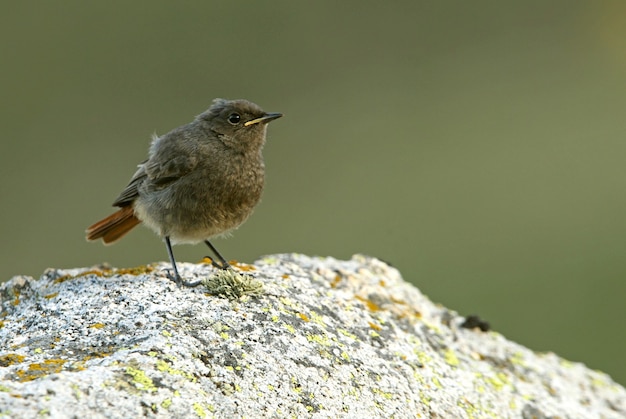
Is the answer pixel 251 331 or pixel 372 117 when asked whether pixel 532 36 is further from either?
pixel 251 331

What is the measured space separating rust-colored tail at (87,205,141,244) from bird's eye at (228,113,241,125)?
120cm

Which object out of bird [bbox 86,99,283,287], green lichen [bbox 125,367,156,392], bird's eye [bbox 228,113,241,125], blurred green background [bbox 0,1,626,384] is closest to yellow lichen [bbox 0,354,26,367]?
green lichen [bbox 125,367,156,392]

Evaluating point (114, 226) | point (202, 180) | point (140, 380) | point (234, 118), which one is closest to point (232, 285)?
point (140, 380)

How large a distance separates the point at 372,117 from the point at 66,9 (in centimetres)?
1215

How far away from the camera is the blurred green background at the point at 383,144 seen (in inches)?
653

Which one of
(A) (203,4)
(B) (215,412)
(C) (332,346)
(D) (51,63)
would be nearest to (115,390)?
(B) (215,412)

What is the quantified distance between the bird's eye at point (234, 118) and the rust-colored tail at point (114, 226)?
120 centimetres

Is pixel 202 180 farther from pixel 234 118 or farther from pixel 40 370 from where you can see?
pixel 40 370

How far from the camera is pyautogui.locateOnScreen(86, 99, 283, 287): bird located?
22.5 feet

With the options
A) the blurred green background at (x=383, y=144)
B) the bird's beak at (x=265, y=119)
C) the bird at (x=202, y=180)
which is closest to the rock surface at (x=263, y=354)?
the bird at (x=202, y=180)

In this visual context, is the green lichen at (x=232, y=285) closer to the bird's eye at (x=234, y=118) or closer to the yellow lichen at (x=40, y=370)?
the yellow lichen at (x=40, y=370)

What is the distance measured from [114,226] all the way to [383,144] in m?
18.2

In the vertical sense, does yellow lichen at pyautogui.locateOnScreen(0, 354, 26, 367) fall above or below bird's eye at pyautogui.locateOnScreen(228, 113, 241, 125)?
below

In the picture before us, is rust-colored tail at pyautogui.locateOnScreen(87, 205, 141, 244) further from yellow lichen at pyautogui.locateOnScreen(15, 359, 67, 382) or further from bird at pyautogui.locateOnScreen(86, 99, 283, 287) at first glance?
yellow lichen at pyautogui.locateOnScreen(15, 359, 67, 382)
